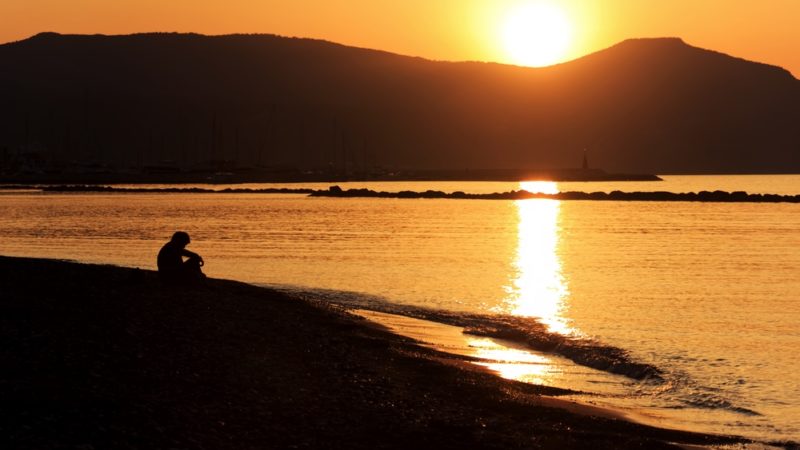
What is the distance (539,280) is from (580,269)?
5930mm

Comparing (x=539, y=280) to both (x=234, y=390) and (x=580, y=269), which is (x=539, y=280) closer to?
(x=580, y=269)

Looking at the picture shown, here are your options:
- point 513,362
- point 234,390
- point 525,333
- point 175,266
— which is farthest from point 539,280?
point 234,390

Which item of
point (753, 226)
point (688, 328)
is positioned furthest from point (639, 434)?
point (753, 226)

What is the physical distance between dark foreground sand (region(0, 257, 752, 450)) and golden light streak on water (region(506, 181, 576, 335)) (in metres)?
8.69

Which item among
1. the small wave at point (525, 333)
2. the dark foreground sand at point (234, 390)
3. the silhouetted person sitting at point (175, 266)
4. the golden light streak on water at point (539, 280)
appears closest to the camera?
the dark foreground sand at point (234, 390)

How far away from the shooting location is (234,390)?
15.1 metres

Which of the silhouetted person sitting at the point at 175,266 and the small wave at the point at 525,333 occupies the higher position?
the silhouetted person sitting at the point at 175,266

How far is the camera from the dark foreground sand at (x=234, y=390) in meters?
12.5

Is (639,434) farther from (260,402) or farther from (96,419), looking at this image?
(96,419)

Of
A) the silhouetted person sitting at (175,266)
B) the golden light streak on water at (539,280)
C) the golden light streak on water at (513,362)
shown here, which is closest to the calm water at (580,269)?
the golden light streak on water at (539,280)

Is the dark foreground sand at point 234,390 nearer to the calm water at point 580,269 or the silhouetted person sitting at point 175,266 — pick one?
the calm water at point 580,269

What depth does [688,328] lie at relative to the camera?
27.6 m

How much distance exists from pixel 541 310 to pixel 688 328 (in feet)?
16.0

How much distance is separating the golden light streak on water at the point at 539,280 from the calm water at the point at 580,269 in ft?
0.31
